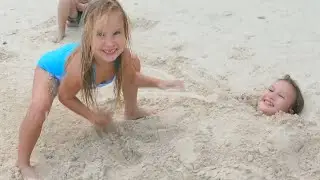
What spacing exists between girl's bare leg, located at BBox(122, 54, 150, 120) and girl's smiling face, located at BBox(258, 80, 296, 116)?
536mm

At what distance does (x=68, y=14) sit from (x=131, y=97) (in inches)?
46.3

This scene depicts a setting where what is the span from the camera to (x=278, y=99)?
7.81 ft

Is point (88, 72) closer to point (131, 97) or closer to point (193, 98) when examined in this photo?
point (131, 97)

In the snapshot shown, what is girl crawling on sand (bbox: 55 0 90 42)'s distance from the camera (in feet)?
10.4

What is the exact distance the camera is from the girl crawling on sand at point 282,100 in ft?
7.72

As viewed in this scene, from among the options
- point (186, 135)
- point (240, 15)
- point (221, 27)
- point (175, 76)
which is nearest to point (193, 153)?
point (186, 135)

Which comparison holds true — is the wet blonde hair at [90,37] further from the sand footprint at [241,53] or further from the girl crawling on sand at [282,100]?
the sand footprint at [241,53]

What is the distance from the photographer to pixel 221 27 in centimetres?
323

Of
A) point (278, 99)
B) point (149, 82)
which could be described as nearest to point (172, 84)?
point (149, 82)

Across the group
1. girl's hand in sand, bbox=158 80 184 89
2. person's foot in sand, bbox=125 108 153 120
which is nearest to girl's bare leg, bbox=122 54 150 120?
person's foot in sand, bbox=125 108 153 120

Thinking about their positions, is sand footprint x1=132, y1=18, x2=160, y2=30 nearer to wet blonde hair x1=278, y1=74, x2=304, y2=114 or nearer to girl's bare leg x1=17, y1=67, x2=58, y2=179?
wet blonde hair x1=278, y1=74, x2=304, y2=114

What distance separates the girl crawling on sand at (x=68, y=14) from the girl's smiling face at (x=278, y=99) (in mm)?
1366

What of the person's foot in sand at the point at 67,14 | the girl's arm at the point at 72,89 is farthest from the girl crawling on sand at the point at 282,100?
the person's foot in sand at the point at 67,14

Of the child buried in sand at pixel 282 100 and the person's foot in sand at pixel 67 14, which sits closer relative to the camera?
the child buried in sand at pixel 282 100
